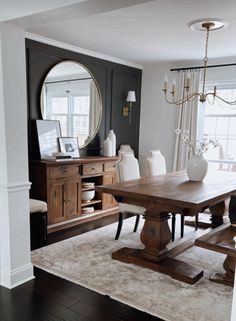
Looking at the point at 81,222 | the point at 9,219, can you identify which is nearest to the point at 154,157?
the point at 81,222

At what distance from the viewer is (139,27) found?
3449 mm

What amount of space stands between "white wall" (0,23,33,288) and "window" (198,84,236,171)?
3.51m

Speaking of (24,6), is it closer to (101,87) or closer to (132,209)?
(132,209)

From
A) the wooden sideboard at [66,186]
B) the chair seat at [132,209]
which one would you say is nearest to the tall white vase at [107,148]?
the wooden sideboard at [66,186]

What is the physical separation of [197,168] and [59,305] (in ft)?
6.63

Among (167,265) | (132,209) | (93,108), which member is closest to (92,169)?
(93,108)

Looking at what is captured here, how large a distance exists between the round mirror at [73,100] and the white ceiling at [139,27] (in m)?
0.44

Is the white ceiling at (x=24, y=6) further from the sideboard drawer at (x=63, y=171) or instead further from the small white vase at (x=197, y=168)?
the small white vase at (x=197, y=168)

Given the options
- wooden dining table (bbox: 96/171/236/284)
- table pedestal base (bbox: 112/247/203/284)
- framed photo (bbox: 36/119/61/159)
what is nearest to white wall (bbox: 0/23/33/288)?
wooden dining table (bbox: 96/171/236/284)

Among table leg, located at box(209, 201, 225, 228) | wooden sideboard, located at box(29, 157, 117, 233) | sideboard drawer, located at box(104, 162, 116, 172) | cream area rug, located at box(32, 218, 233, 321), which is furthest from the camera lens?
sideboard drawer, located at box(104, 162, 116, 172)

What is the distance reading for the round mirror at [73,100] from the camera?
429cm

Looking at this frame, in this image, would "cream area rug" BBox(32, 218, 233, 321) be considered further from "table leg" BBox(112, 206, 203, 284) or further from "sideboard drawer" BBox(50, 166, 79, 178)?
"sideboard drawer" BBox(50, 166, 79, 178)

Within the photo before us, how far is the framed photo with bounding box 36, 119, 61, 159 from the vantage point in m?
4.09

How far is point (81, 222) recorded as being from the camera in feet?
14.1
